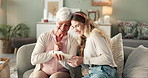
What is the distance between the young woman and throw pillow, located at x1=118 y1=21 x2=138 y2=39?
11.6 ft

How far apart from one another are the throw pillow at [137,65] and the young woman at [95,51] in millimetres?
211

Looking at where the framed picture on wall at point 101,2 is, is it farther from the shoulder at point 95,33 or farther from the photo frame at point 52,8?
the shoulder at point 95,33

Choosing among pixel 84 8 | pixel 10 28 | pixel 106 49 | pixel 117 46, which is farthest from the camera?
pixel 84 8

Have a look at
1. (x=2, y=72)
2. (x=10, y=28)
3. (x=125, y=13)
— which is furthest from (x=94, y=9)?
(x=2, y=72)

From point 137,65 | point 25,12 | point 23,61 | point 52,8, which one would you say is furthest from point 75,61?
point 25,12

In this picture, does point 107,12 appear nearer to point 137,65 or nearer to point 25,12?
point 25,12

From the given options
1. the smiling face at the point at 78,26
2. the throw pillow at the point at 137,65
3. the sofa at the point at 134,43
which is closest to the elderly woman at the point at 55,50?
the smiling face at the point at 78,26

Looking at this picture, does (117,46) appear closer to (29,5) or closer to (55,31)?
(55,31)

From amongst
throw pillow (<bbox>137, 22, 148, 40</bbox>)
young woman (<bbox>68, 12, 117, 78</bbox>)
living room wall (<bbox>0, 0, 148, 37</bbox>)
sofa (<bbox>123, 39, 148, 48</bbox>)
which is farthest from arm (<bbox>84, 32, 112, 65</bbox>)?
living room wall (<bbox>0, 0, 148, 37</bbox>)

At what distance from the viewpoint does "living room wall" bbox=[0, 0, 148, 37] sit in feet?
19.8

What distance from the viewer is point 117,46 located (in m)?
2.34

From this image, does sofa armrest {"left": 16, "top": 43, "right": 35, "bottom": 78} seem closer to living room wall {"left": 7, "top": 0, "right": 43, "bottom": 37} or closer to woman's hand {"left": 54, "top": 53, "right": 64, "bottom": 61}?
woman's hand {"left": 54, "top": 53, "right": 64, "bottom": 61}

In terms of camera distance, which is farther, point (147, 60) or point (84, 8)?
point (84, 8)

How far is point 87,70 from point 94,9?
13.3 feet
